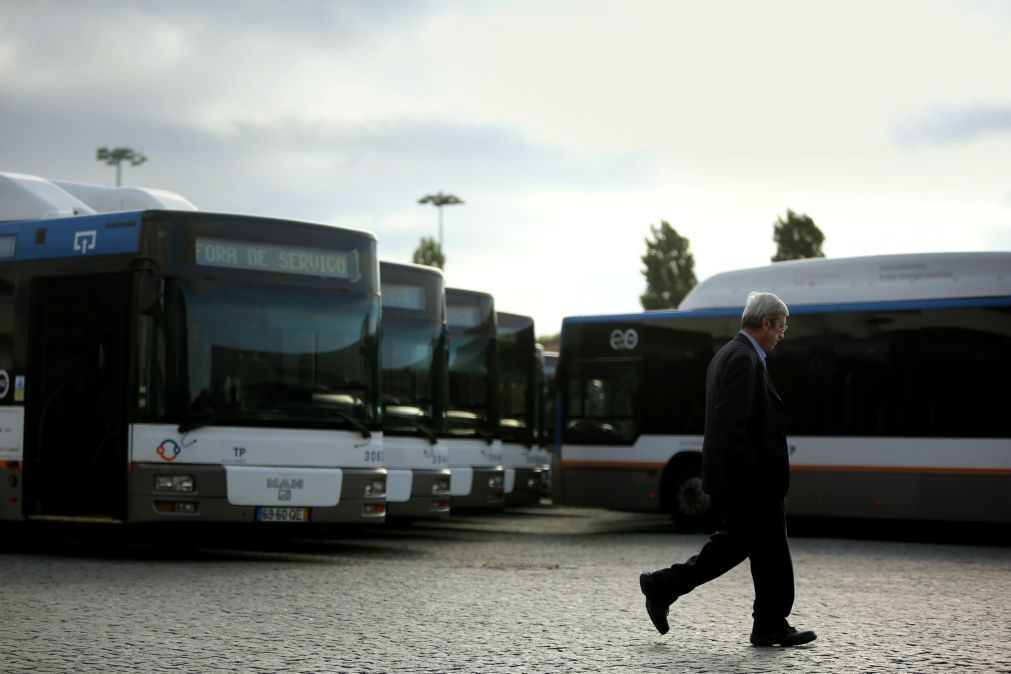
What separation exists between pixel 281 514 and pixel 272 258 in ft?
7.45

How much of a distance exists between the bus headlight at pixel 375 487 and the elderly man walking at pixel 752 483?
248 inches

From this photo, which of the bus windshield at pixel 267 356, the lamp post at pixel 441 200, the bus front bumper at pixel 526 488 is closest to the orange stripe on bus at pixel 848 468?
the bus front bumper at pixel 526 488

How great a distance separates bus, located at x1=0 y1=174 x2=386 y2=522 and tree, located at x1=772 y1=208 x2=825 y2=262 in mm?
51541

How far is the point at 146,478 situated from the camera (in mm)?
13297

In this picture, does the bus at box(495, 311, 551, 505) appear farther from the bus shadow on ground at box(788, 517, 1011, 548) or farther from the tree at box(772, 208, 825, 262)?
the tree at box(772, 208, 825, 262)

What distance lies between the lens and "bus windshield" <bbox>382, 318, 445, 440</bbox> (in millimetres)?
17297

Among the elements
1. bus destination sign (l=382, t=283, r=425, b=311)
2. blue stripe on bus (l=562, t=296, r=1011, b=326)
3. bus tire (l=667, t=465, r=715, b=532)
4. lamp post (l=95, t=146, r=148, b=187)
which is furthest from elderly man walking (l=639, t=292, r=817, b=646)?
lamp post (l=95, t=146, r=148, b=187)

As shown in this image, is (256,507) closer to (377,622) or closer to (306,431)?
(306,431)

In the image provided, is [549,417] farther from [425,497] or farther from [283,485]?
[283,485]

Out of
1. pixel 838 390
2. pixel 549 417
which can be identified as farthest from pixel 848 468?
pixel 549 417

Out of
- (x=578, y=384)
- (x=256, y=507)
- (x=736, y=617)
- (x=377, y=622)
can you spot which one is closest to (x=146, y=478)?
(x=256, y=507)

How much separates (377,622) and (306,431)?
471 cm

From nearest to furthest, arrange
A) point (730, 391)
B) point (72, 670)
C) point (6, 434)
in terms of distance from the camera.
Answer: point (72, 670) → point (730, 391) → point (6, 434)

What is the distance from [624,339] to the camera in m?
20.9
